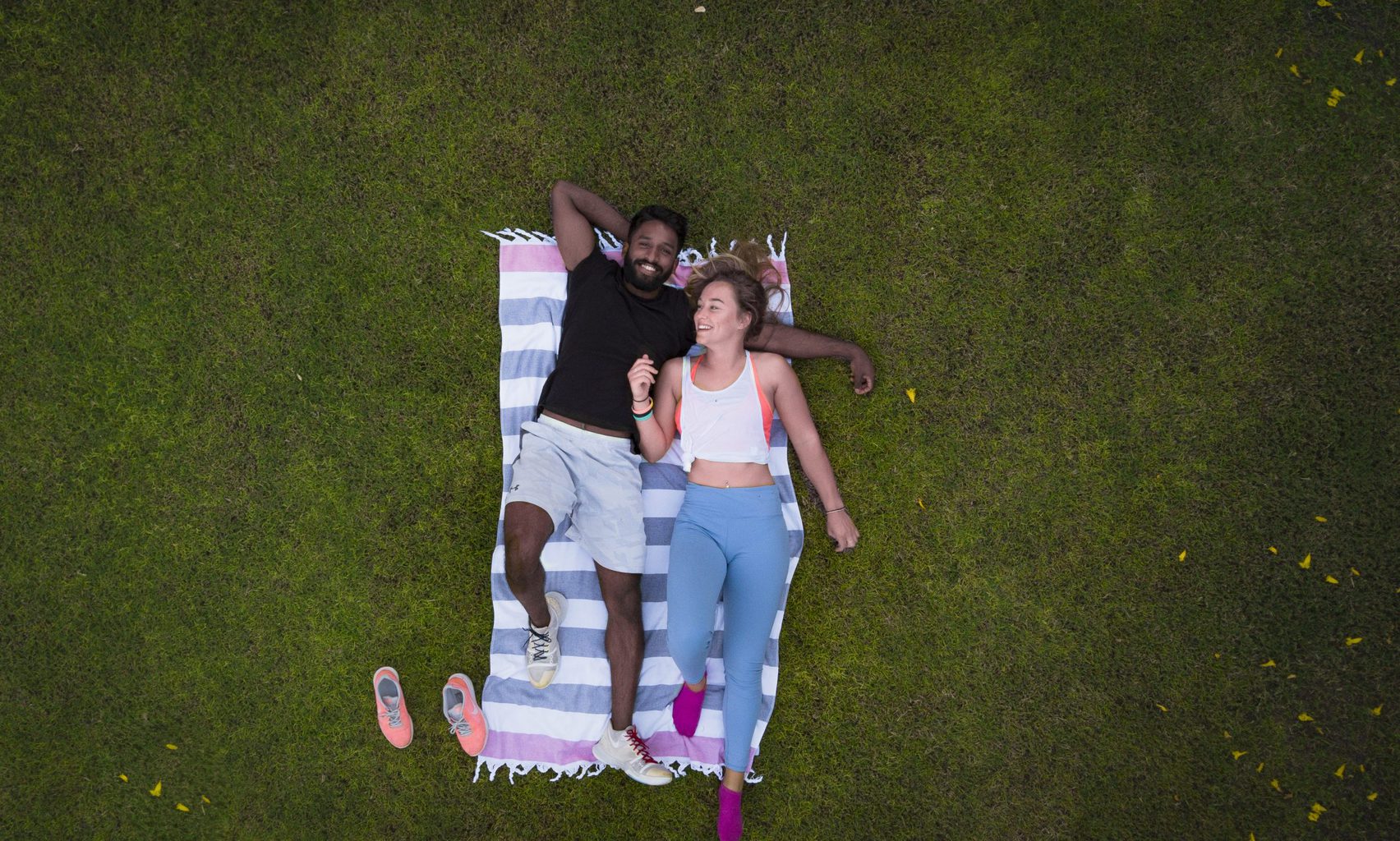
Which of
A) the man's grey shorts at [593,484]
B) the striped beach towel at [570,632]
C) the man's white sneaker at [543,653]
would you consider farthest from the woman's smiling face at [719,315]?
the man's white sneaker at [543,653]

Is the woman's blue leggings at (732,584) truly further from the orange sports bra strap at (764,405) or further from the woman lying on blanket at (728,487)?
the orange sports bra strap at (764,405)

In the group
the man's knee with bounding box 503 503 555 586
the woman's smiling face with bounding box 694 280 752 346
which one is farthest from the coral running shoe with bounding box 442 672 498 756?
the woman's smiling face with bounding box 694 280 752 346

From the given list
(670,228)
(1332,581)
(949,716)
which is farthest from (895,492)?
(1332,581)

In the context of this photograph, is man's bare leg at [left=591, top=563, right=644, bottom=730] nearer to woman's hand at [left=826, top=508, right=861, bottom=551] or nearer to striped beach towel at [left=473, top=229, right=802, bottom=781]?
striped beach towel at [left=473, top=229, right=802, bottom=781]

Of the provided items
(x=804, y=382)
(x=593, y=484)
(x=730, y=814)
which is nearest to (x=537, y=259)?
(x=593, y=484)

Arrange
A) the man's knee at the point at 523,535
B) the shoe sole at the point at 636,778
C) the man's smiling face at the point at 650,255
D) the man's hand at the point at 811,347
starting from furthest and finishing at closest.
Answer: the man's hand at the point at 811,347, the shoe sole at the point at 636,778, the man's smiling face at the point at 650,255, the man's knee at the point at 523,535

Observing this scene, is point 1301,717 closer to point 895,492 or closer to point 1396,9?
point 895,492

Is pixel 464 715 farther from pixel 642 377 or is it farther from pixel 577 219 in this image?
pixel 577 219
